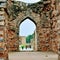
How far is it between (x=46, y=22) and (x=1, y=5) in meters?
10.4

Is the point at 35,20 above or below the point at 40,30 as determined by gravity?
above

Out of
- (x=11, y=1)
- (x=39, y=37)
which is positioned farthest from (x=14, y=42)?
(x=11, y=1)

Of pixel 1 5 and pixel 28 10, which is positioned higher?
pixel 28 10

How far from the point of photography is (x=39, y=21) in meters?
16.2

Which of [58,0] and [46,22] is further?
[46,22]

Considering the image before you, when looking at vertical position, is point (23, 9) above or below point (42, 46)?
above

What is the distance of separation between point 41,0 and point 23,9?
134 centimetres

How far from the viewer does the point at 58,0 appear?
6273mm

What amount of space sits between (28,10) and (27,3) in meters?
0.49

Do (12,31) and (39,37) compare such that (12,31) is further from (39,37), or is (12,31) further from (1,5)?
(1,5)

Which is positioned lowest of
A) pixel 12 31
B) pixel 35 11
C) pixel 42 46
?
pixel 42 46

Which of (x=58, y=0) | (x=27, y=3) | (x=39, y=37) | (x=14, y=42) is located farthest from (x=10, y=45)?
(x=58, y=0)

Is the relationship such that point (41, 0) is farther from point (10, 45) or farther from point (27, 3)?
point (10, 45)

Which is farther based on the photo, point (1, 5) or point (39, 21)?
point (39, 21)
